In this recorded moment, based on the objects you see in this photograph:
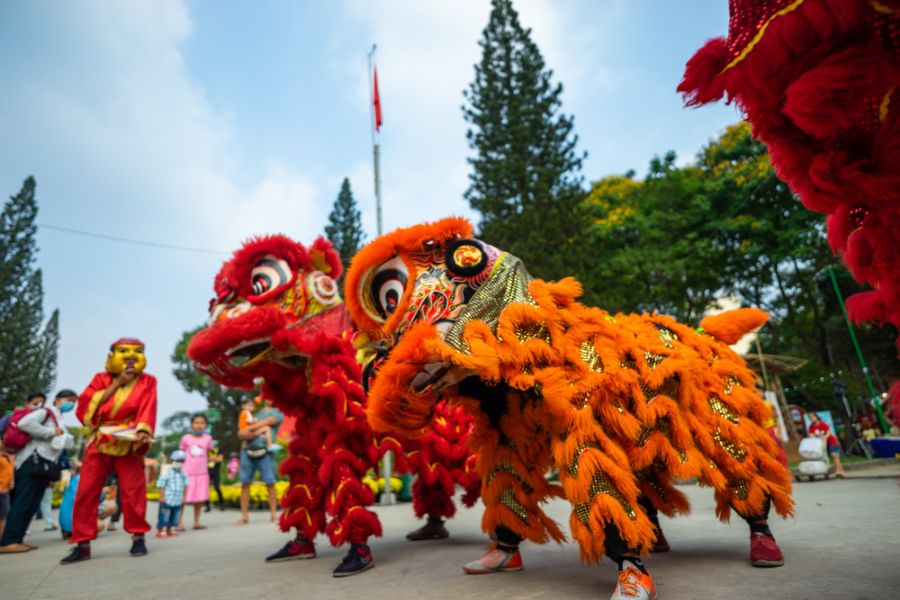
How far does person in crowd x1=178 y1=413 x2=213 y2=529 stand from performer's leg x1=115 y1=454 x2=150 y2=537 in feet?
9.93

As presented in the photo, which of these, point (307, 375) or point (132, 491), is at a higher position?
point (307, 375)

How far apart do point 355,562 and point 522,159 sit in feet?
52.3

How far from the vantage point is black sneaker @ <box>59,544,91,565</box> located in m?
4.27

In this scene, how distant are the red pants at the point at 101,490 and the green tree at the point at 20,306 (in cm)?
2622

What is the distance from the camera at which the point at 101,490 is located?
14.5 feet

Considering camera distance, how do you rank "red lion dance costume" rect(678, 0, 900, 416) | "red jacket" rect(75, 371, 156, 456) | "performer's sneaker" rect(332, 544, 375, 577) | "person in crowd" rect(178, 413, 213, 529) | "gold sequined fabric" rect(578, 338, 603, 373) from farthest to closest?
"person in crowd" rect(178, 413, 213, 529) < "red jacket" rect(75, 371, 156, 456) < "performer's sneaker" rect(332, 544, 375, 577) < "gold sequined fabric" rect(578, 338, 603, 373) < "red lion dance costume" rect(678, 0, 900, 416)

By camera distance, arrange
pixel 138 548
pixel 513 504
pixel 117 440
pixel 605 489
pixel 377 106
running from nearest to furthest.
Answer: pixel 605 489
pixel 513 504
pixel 117 440
pixel 138 548
pixel 377 106

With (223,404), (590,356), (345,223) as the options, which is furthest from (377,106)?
(223,404)

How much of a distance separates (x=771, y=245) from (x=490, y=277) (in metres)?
15.1

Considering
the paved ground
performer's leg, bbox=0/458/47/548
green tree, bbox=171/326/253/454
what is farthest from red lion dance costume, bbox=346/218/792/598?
green tree, bbox=171/326/253/454

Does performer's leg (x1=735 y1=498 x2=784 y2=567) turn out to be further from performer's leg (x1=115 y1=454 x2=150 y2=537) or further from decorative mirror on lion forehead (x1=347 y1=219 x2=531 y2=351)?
performer's leg (x1=115 y1=454 x2=150 y2=537)

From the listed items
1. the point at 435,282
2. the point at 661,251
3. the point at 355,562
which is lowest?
the point at 355,562

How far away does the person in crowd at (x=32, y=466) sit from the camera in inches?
218

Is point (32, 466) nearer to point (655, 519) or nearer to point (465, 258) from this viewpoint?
point (465, 258)
